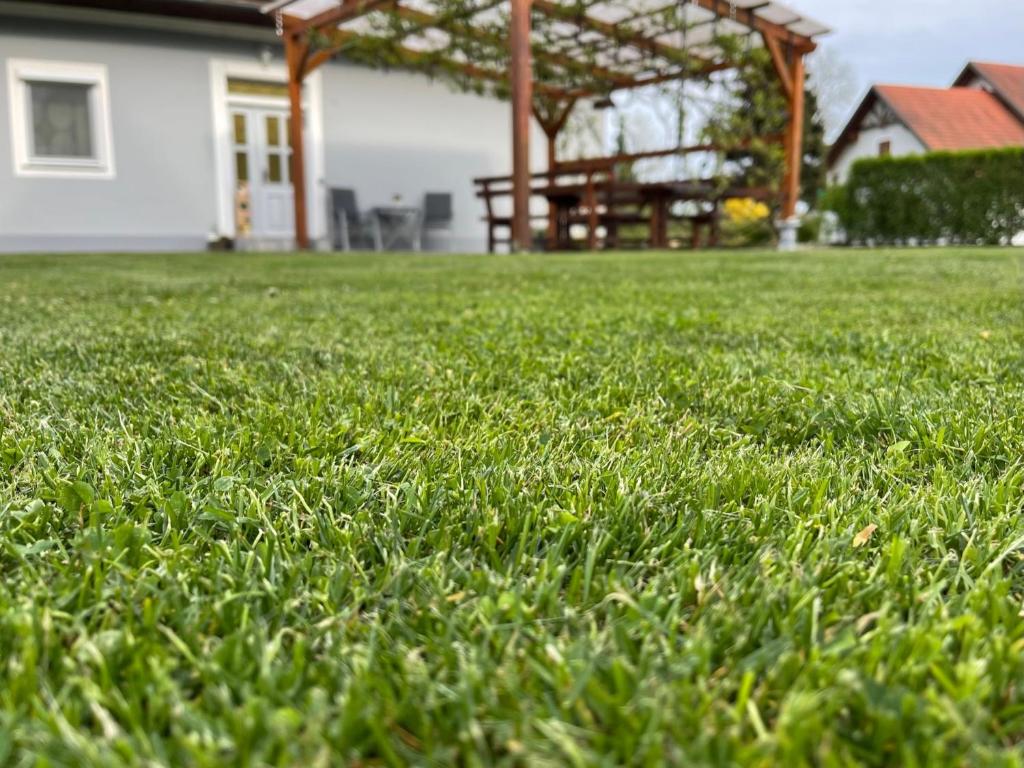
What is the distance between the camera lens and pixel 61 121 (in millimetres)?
11164

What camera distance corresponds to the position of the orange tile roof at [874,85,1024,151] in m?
26.9

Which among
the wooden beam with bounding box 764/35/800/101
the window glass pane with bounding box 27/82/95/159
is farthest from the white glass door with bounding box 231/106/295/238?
the wooden beam with bounding box 764/35/800/101

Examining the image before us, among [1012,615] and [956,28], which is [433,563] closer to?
[1012,615]

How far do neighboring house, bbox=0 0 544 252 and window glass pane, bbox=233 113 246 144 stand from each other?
16mm

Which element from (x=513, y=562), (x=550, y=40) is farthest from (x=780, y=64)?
(x=513, y=562)

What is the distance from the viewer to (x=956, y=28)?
144ft

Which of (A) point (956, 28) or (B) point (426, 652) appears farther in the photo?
(A) point (956, 28)

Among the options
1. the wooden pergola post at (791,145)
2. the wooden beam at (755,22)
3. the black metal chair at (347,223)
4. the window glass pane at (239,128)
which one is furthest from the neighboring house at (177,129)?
the wooden pergola post at (791,145)

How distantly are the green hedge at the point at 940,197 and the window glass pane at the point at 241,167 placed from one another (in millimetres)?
10787

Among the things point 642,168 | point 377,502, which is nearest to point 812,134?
point 642,168

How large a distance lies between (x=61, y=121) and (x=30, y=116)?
39 cm

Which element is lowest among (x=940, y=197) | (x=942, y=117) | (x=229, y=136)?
(x=940, y=197)

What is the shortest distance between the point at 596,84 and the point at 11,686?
13.4 m

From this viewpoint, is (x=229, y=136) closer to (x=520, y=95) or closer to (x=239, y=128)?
(x=239, y=128)
